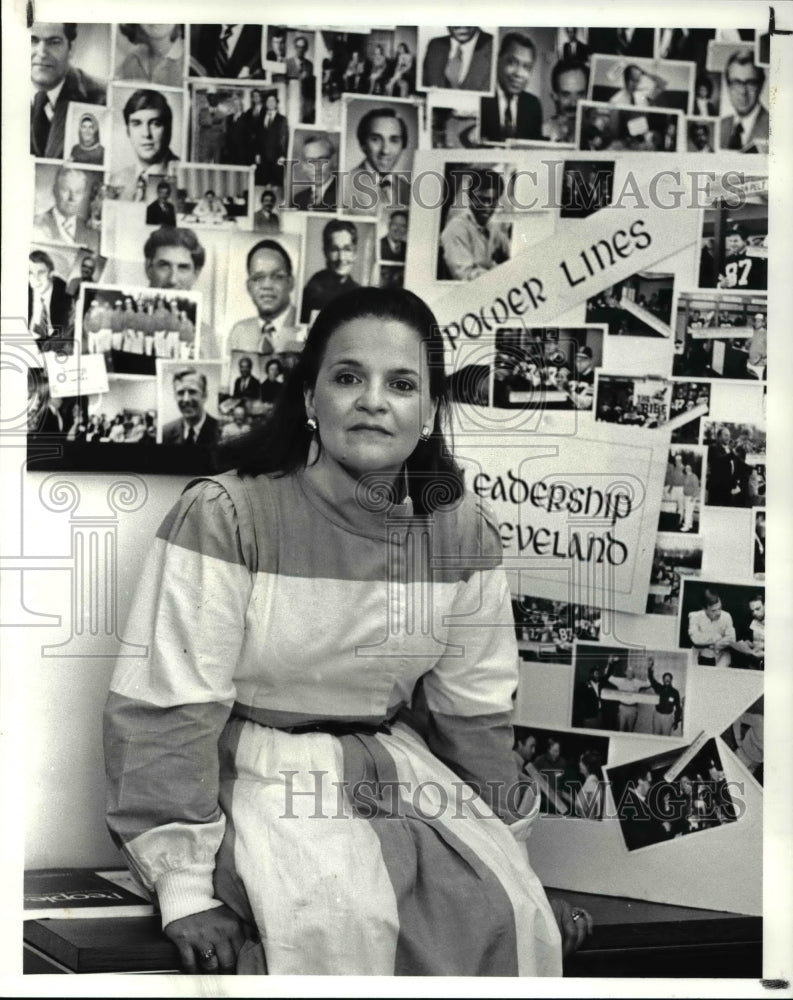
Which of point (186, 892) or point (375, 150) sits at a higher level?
point (375, 150)

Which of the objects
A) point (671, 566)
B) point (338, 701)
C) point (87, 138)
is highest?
point (87, 138)

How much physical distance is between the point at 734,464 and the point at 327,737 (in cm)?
56

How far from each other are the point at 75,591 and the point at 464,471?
1.52 ft

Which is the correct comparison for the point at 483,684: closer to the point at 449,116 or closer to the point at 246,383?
the point at 246,383

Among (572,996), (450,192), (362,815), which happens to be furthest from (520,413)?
(572,996)

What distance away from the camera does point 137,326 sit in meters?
1.42

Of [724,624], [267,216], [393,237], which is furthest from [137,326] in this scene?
[724,624]

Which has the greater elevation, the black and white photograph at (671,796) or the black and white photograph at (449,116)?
the black and white photograph at (449,116)

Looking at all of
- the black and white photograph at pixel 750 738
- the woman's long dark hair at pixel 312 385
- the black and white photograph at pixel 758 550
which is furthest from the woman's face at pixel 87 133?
the black and white photograph at pixel 750 738

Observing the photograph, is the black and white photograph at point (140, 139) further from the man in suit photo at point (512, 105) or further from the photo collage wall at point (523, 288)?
the man in suit photo at point (512, 105)

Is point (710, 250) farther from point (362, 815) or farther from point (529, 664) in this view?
point (362, 815)

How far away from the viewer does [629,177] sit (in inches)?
56.9

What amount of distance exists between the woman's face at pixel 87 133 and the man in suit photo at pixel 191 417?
0.28 m

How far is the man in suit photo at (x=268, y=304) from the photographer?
1.42 meters
